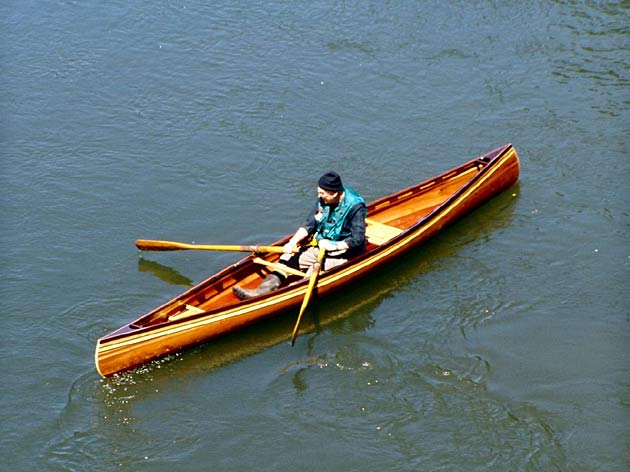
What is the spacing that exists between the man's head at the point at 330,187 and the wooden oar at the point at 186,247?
2.56 feet

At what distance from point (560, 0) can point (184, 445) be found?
12.2 meters

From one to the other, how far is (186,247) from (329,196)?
1759 mm

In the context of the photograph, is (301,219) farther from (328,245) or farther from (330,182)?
(330,182)

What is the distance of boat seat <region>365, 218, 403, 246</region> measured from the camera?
12.2 m

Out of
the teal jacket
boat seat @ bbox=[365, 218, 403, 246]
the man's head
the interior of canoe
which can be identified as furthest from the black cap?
boat seat @ bbox=[365, 218, 403, 246]

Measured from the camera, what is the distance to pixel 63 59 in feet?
54.8

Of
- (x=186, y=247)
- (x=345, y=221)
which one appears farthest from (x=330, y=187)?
(x=186, y=247)

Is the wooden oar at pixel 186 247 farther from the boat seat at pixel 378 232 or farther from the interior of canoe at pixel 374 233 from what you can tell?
the boat seat at pixel 378 232

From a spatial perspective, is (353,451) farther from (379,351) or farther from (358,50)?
(358,50)

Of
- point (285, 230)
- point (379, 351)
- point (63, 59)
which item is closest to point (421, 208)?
point (285, 230)

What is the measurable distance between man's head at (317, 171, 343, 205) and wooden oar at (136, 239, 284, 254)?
0.78 meters

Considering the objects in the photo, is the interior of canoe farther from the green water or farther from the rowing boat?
the green water

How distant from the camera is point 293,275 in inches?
454

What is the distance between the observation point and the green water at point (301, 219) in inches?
386
